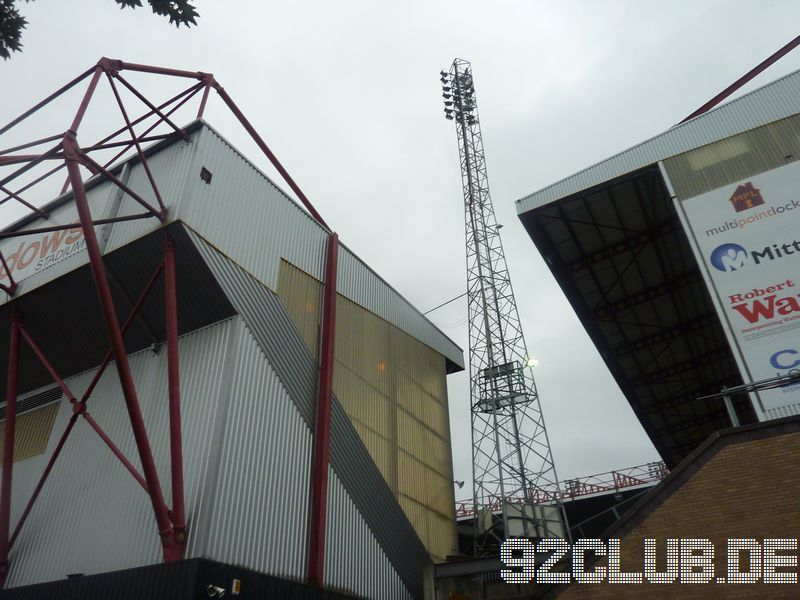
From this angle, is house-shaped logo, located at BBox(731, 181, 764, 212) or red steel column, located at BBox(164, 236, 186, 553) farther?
house-shaped logo, located at BBox(731, 181, 764, 212)

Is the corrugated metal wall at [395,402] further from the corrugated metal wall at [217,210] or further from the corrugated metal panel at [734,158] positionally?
the corrugated metal panel at [734,158]

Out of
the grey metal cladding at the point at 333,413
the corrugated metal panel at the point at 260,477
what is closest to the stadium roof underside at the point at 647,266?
the grey metal cladding at the point at 333,413

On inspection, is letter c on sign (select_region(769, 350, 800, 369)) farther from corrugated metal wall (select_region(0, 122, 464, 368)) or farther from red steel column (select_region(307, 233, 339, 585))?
corrugated metal wall (select_region(0, 122, 464, 368))

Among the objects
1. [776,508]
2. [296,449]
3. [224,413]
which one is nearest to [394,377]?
[296,449]

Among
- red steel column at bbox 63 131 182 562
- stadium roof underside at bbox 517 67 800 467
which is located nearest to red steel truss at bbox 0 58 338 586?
red steel column at bbox 63 131 182 562

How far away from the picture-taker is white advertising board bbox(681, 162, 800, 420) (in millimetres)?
17891

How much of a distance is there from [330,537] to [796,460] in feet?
42.4

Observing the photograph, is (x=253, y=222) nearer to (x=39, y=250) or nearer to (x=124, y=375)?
(x=124, y=375)

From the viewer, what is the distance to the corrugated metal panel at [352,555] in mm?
19312

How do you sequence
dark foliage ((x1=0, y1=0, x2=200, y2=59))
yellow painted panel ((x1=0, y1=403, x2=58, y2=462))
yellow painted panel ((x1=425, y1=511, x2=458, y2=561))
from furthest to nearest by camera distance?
yellow painted panel ((x1=425, y1=511, x2=458, y2=561))
yellow painted panel ((x1=0, y1=403, x2=58, y2=462))
dark foliage ((x1=0, y1=0, x2=200, y2=59))

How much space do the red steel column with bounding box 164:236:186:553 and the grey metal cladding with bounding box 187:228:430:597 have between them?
1.14 m

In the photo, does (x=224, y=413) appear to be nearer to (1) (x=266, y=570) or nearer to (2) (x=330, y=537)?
(1) (x=266, y=570)

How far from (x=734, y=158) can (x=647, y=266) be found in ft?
26.0

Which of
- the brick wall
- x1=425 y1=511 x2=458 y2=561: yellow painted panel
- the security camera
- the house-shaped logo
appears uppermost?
the house-shaped logo
